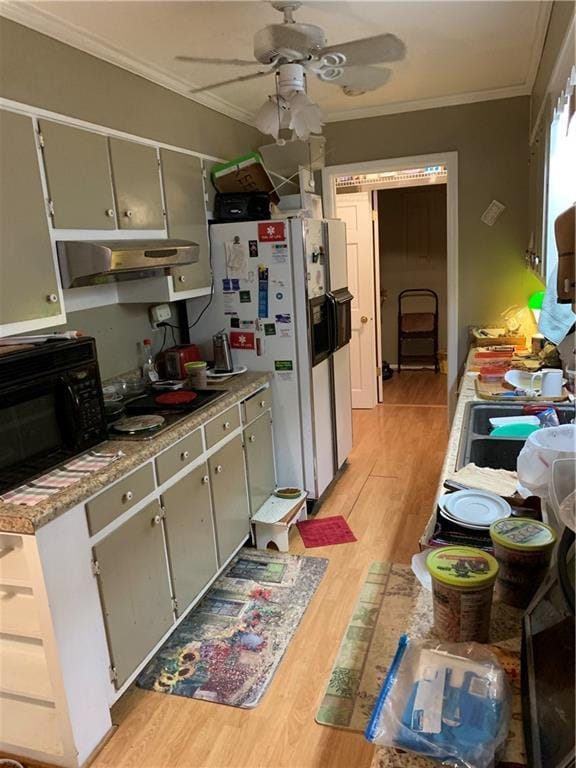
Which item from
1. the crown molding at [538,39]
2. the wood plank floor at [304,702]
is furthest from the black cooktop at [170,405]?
the crown molding at [538,39]

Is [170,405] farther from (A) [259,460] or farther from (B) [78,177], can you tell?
(B) [78,177]

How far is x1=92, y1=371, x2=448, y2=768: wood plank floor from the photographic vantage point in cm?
185

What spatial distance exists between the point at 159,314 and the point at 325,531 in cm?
159

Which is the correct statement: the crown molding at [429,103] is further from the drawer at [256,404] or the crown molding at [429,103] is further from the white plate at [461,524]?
the white plate at [461,524]

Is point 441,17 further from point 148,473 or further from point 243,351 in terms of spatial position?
point 148,473

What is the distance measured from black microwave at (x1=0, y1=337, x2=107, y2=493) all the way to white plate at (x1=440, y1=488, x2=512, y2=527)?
1293mm

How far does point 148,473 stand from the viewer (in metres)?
2.11

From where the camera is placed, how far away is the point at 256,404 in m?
3.09

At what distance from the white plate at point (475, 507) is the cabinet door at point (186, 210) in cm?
196

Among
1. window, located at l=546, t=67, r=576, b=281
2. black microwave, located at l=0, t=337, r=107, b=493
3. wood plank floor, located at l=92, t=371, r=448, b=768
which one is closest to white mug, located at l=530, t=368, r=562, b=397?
→ window, located at l=546, t=67, r=576, b=281

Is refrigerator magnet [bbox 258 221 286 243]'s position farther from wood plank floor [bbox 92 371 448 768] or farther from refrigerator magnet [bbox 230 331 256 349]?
wood plank floor [bbox 92 371 448 768]

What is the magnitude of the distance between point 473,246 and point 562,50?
7.28ft

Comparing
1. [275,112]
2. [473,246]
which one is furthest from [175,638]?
[473,246]

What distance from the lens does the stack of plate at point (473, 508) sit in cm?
134
